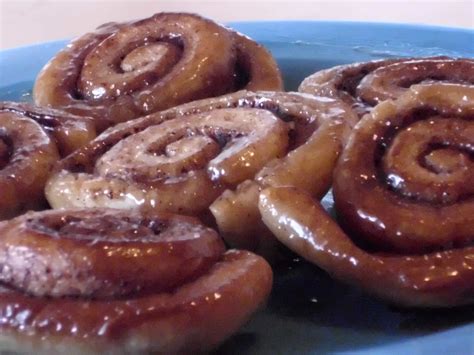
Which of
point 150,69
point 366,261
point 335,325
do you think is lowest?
point 335,325

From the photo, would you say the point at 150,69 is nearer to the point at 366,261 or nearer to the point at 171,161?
the point at 171,161

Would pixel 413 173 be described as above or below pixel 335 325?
above

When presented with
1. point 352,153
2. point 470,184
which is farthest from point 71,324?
point 470,184

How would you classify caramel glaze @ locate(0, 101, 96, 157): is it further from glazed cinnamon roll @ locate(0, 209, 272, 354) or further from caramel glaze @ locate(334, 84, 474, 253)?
caramel glaze @ locate(334, 84, 474, 253)

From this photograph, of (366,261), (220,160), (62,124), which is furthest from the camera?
(62,124)

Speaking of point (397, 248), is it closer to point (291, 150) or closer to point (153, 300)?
point (291, 150)

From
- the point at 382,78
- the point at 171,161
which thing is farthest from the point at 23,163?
the point at 382,78

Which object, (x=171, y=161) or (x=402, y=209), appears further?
(x=171, y=161)
